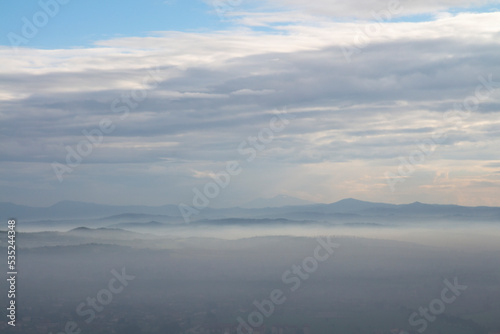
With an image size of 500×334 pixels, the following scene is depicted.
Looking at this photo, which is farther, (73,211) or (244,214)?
(244,214)

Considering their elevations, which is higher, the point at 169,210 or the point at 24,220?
the point at 169,210

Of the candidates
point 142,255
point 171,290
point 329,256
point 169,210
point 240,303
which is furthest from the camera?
point 169,210

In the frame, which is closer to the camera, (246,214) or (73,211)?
(73,211)

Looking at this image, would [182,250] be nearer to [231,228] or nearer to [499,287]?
[231,228]

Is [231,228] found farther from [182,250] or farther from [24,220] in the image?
[24,220]

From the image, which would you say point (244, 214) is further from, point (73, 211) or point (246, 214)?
point (73, 211)

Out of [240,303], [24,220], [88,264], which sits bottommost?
[240,303]

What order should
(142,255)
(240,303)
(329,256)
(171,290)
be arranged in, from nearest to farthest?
(240,303), (171,290), (142,255), (329,256)

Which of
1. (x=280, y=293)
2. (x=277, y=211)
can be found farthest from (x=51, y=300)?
(x=277, y=211)

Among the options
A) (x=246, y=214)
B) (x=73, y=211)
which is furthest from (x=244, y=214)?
(x=73, y=211)

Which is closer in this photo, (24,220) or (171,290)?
(171,290)
